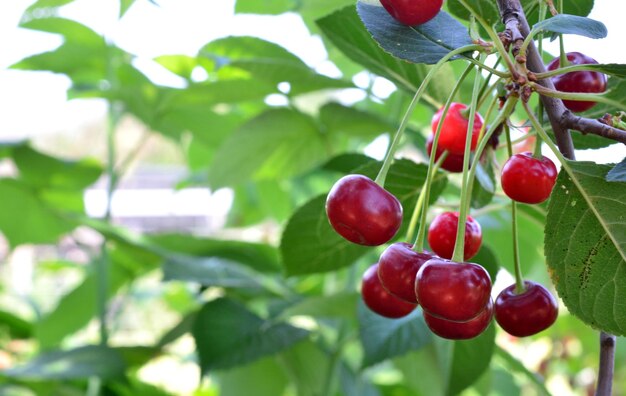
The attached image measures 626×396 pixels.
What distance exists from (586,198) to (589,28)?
3.4 inches

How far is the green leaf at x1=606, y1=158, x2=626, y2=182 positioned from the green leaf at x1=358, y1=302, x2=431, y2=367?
39cm

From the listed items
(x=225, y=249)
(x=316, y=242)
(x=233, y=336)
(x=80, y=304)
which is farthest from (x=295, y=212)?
(x=80, y=304)

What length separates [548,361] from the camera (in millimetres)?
1747

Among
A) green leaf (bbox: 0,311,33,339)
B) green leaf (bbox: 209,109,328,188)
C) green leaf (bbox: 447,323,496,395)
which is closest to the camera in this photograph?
green leaf (bbox: 447,323,496,395)

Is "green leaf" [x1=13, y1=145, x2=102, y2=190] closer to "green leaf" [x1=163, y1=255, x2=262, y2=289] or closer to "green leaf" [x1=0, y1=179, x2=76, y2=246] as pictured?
"green leaf" [x1=0, y1=179, x2=76, y2=246]

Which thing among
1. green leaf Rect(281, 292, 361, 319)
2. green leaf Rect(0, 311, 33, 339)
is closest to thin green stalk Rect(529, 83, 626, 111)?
green leaf Rect(281, 292, 361, 319)

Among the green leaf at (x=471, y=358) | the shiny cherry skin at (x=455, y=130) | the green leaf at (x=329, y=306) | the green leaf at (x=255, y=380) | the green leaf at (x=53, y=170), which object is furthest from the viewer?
the green leaf at (x=53, y=170)

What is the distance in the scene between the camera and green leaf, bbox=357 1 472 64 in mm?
414

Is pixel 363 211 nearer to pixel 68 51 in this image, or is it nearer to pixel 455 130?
pixel 455 130

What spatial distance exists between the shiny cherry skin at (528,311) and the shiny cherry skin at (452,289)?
7 cm

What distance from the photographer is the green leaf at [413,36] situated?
41cm

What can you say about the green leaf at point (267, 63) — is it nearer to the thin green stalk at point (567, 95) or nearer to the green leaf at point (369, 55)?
the green leaf at point (369, 55)

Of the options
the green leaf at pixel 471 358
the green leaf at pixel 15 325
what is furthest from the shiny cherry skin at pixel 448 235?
the green leaf at pixel 15 325

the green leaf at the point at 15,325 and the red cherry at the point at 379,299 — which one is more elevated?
the red cherry at the point at 379,299
